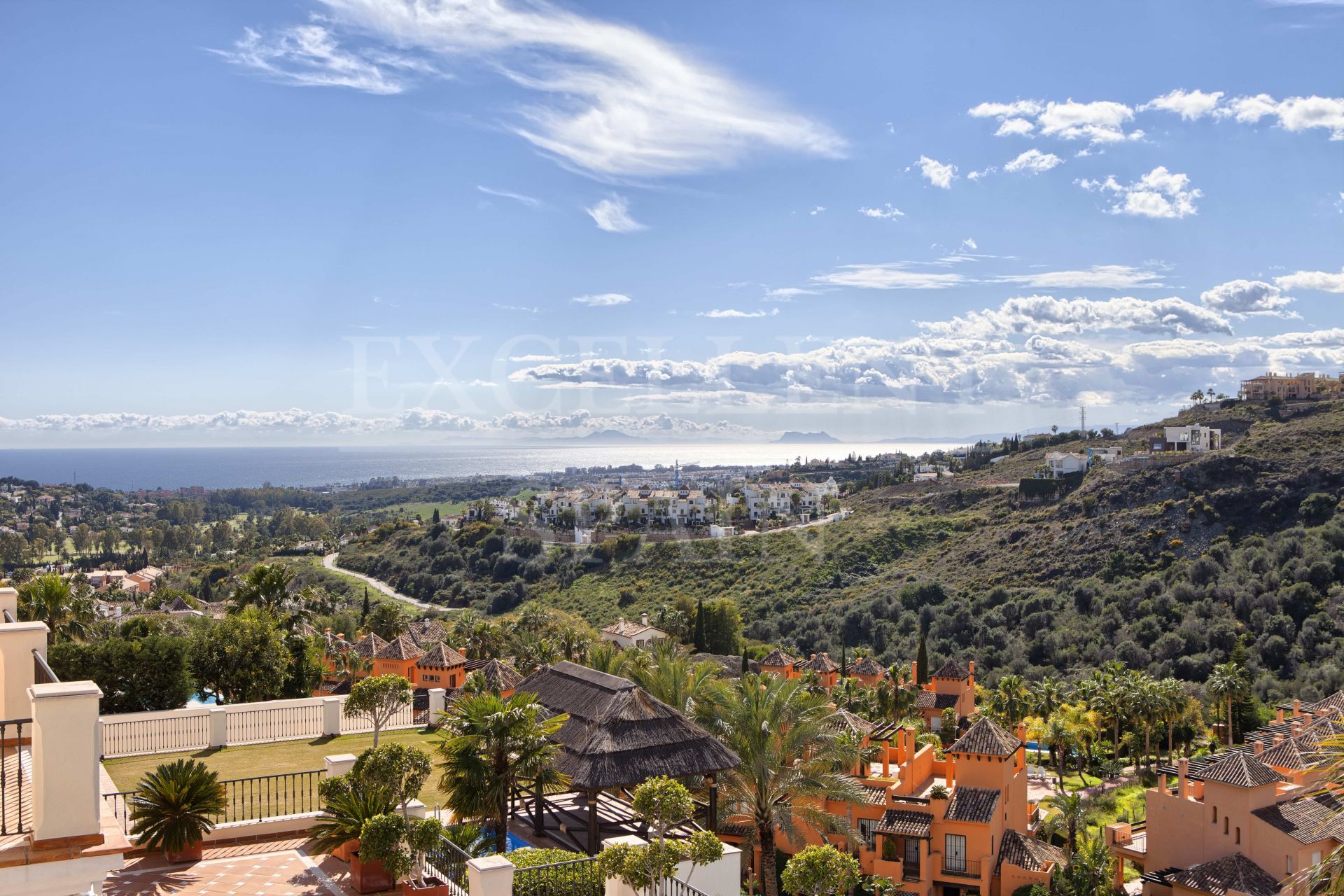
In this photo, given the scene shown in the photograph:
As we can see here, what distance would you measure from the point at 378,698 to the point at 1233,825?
22.7 meters

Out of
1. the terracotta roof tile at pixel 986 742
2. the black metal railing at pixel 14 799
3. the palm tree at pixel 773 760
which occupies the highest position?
the black metal railing at pixel 14 799

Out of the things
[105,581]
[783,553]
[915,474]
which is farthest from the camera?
[915,474]

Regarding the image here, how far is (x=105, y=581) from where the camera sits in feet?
274

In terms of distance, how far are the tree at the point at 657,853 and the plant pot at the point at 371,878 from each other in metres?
2.12

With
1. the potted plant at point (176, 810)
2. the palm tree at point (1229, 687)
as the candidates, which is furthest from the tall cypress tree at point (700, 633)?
the potted plant at point (176, 810)

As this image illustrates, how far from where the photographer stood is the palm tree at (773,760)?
58.1 feet

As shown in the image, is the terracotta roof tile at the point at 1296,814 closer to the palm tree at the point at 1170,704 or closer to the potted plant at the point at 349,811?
the palm tree at the point at 1170,704

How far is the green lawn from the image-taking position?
14320mm

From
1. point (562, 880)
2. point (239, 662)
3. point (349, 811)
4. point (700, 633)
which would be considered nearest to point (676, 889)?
point (562, 880)

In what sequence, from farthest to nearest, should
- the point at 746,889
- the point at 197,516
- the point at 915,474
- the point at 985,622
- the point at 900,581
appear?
the point at 197,516 → the point at 915,474 → the point at 900,581 → the point at 985,622 → the point at 746,889

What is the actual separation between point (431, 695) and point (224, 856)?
8567mm

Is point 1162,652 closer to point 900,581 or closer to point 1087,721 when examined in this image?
point 1087,721

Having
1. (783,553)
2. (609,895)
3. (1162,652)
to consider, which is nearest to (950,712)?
(1162,652)

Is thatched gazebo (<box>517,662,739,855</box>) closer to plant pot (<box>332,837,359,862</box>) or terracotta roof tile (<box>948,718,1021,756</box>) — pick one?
plant pot (<box>332,837,359,862</box>)
